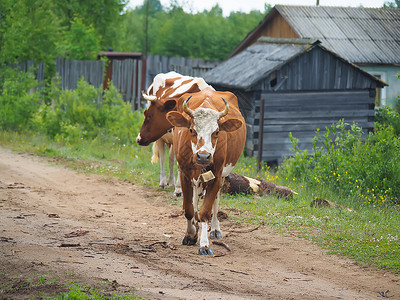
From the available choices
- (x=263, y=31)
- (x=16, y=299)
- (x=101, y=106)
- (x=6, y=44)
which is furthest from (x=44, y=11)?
(x=16, y=299)

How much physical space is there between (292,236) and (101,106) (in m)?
9.02

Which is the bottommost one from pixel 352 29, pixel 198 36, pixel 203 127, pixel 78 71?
pixel 203 127

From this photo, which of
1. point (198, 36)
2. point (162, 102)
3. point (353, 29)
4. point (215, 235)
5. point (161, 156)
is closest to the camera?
point (215, 235)

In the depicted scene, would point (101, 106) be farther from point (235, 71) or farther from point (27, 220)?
point (27, 220)

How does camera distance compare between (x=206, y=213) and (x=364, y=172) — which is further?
(x=364, y=172)

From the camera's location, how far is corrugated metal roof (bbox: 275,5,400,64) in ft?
67.2

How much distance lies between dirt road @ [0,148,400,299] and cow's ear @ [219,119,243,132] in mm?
1551

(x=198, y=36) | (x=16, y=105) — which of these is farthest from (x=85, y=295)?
(x=198, y=36)

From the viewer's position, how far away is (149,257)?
Result: 6.62m

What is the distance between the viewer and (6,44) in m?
17.6

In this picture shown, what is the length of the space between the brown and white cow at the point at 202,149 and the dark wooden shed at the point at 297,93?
7.59 metres

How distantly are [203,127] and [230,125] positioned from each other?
1.44 ft

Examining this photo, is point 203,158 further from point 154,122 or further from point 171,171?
point 171,171

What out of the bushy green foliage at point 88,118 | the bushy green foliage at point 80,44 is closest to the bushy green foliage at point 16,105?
the bushy green foliage at point 88,118
